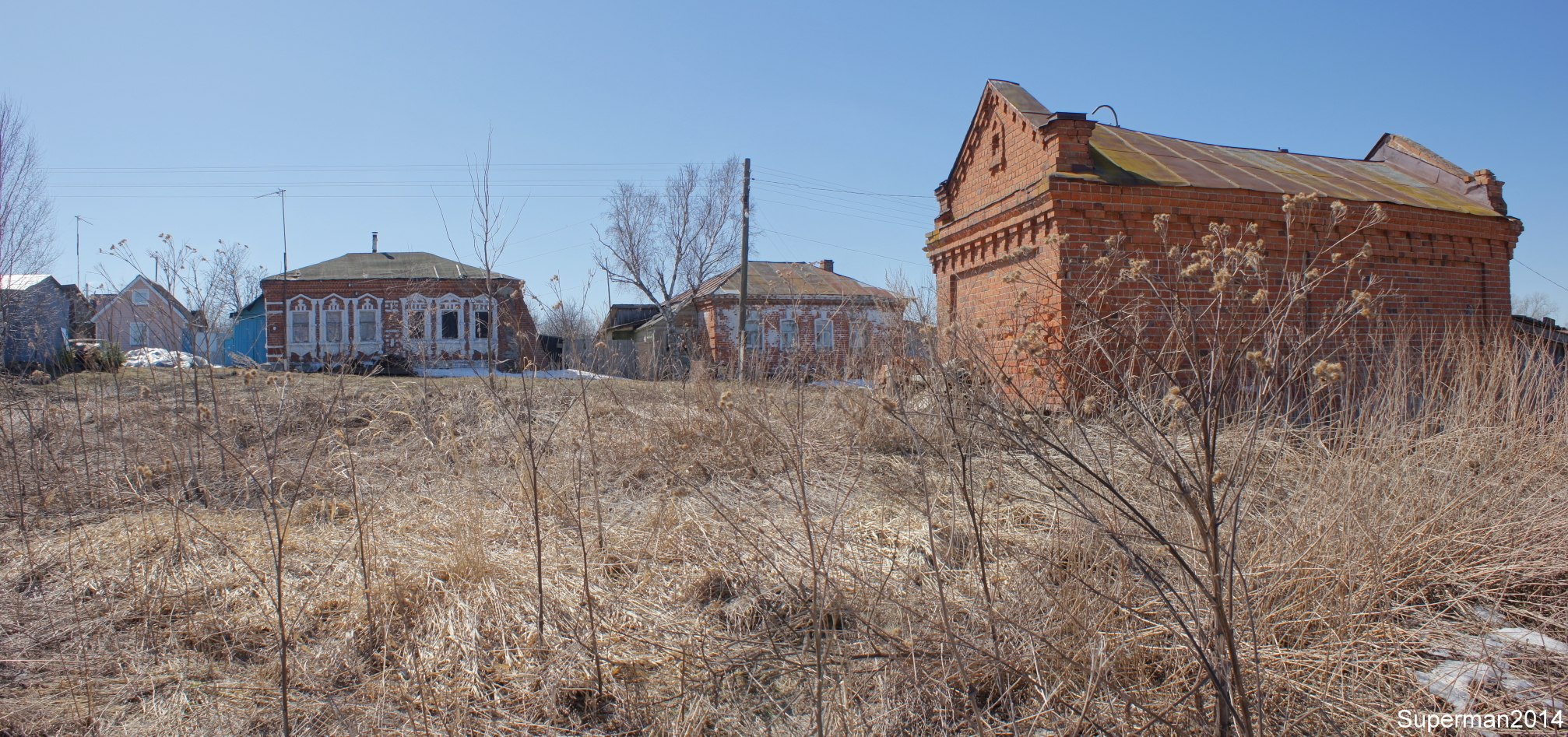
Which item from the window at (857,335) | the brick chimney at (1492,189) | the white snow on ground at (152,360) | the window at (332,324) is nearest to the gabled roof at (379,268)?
the window at (332,324)

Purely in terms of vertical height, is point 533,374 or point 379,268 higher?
point 379,268

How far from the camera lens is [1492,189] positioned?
8.59 metres

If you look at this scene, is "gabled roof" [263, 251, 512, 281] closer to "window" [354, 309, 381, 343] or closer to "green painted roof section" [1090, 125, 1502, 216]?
"window" [354, 309, 381, 343]

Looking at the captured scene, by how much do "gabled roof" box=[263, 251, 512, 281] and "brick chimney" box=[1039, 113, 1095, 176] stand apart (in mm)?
22436

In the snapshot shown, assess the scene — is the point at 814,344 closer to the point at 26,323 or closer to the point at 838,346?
the point at 838,346

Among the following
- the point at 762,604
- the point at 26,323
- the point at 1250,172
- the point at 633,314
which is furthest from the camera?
the point at 633,314

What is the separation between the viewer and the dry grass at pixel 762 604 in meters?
2.56

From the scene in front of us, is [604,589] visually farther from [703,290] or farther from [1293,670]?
[703,290]

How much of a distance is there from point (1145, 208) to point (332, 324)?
87.5 ft

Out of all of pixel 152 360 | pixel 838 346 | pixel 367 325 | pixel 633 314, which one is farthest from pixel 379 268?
pixel 838 346

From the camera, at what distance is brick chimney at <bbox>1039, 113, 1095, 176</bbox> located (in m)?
6.89

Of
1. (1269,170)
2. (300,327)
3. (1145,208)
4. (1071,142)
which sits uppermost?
(1269,170)

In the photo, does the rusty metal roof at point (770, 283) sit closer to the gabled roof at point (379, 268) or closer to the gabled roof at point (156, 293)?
the gabled roof at point (379, 268)

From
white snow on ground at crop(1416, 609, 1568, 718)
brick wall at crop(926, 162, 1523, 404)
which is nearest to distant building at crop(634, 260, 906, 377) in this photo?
brick wall at crop(926, 162, 1523, 404)
